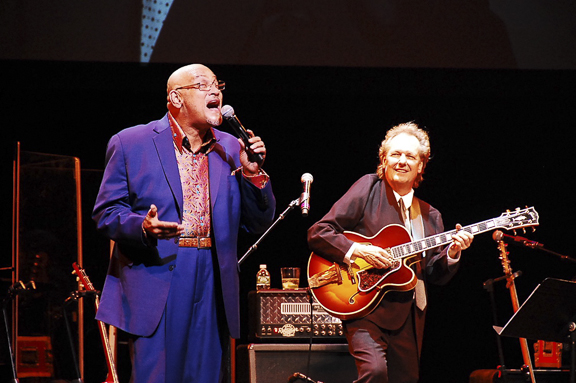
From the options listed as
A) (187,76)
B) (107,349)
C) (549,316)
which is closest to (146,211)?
(187,76)

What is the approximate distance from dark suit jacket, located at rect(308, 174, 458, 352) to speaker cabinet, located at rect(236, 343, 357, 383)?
2.79 ft

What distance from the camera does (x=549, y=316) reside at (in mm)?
3332

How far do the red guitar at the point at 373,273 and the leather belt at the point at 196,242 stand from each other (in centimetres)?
146

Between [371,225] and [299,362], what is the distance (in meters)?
1.18

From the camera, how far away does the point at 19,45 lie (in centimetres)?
520

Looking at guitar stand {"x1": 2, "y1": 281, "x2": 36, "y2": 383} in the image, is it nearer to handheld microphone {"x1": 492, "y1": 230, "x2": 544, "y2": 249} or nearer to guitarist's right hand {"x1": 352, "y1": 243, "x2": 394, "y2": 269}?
guitarist's right hand {"x1": 352, "y1": 243, "x2": 394, "y2": 269}

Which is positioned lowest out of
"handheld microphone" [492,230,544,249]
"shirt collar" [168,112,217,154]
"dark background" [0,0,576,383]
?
"handheld microphone" [492,230,544,249]

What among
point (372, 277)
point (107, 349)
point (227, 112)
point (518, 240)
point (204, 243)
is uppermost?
point (227, 112)

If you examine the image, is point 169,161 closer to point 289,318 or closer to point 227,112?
point 227,112

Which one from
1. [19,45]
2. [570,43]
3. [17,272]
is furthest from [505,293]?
[19,45]

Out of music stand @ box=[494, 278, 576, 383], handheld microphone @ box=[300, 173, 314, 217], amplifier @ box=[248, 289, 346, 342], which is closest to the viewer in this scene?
handheld microphone @ box=[300, 173, 314, 217]

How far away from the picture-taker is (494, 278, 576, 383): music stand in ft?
10.5

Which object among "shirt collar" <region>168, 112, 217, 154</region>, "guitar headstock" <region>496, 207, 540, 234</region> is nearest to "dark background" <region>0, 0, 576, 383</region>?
"guitar headstock" <region>496, 207, 540, 234</region>

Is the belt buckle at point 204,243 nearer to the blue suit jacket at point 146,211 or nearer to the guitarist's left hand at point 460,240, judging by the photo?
the blue suit jacket at point 146,211
